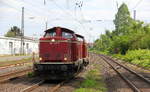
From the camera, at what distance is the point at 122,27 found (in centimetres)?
8231

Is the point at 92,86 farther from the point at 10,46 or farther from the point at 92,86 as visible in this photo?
the point at 10,46

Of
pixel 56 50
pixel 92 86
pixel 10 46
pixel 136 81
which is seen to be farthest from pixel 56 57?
pixel 10 46

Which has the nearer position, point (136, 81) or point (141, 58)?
point (136, 81)

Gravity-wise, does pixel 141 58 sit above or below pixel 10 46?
below

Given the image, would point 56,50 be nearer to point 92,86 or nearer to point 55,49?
point 55,49

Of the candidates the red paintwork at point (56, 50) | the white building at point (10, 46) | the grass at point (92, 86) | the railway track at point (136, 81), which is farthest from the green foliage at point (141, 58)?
the white building at point (10, 46)

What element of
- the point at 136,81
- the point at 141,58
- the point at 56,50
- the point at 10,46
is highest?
the point at 10,46

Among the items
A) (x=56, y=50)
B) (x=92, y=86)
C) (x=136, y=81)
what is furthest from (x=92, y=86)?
(x=136, y=81)

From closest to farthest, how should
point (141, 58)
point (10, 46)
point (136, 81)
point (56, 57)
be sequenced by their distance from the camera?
point (56, 57)
point (136, 81)
point (141, 58)
point (10, 46)

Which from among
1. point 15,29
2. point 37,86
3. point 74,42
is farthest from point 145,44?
point 15,29

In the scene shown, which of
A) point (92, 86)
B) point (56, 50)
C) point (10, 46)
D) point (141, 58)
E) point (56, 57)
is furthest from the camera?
point (10, 46)

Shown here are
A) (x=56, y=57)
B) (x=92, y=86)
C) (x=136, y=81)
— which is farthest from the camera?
(x=136, y=81)

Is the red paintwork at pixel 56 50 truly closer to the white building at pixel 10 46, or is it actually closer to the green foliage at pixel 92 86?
the green foliage at pixel 92 86

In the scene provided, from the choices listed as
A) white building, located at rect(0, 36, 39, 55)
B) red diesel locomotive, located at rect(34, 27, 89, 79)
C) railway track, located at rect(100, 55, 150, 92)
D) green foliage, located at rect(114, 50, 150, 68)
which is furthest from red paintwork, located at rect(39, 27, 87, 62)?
white building, located at rect(0, 36, 39, 55)
